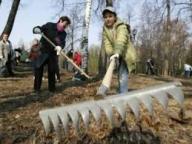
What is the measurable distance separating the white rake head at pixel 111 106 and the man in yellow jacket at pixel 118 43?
7.25ft

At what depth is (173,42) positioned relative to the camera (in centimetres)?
6400

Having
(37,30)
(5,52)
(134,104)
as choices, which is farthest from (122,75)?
(5,52)

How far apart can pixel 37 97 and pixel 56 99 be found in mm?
566

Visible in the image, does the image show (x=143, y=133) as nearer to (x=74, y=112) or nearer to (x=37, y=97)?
(x=74, y=112)

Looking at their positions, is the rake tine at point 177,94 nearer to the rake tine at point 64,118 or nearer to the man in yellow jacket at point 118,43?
the rake tine at point 64,118

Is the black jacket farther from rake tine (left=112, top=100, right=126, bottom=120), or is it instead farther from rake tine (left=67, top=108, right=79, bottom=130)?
rake tine (left=112, top=100, right=126, bottom=120)

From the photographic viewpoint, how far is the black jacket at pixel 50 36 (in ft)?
38.8

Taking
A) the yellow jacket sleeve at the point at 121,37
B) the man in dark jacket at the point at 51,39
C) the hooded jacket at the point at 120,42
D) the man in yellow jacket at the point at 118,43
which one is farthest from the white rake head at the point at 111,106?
the man in dark jacket at the point at 51,39

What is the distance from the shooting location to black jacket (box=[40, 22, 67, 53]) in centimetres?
1182

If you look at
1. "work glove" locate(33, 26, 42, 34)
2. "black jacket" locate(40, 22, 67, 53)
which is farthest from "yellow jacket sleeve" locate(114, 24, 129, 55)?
"work glove" locate(33, 26, 42, 34)

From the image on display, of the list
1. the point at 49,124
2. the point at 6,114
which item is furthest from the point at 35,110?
the point at 49,124

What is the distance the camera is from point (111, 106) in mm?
4102

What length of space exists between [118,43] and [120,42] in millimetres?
41

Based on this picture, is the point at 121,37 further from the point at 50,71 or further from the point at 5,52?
the point at 5,52
